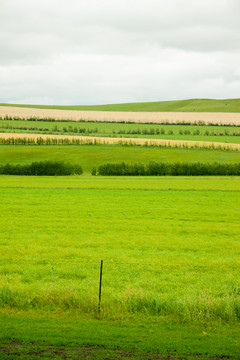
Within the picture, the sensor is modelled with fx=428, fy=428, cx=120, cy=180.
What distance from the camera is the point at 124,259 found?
669 inches

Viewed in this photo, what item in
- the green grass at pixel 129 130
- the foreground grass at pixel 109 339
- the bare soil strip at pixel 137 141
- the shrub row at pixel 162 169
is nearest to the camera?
the foreground grass at pixel 109 339

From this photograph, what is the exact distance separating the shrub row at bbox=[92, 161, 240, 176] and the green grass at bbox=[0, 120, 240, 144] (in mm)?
39616

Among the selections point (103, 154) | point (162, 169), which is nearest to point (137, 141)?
point (103, 154)

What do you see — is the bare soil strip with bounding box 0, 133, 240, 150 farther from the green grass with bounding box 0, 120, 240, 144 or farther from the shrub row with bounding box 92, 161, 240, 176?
the shrub row with bounding box 92, 161, 240, 176

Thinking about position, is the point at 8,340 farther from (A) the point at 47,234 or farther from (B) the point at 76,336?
(A) the point at 47,234

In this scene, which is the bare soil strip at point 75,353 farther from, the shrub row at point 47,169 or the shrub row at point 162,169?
the shrub row at point 162,169

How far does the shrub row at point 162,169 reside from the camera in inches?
3169

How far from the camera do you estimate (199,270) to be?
50.4 ft

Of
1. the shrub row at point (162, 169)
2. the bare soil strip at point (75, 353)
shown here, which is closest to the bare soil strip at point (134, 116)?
the shrub row at point (162, 169)

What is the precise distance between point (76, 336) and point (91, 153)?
94.5 meters

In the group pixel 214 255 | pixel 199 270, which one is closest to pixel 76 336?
pixel 199 270

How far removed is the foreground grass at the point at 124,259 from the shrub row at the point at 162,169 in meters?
45.0

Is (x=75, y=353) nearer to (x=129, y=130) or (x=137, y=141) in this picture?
(x=137, y=141)

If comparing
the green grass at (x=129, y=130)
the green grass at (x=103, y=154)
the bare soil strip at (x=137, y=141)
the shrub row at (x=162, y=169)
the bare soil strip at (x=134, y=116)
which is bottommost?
the shrub row at (x=162, y=169)
